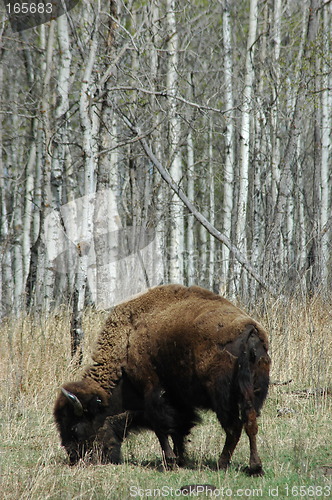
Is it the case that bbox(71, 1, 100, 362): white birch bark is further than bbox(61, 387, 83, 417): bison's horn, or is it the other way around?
bbox(71, 1, 100, 362): white birch bark

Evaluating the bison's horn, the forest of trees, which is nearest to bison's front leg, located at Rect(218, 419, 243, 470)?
the bison's horn

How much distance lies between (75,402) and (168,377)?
942mm

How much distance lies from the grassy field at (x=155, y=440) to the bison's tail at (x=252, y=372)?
626mm

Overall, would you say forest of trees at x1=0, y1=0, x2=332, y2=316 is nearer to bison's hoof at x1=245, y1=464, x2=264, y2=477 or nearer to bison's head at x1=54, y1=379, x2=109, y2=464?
bison's head at x1=54, y1=379, x2=109, y2=464

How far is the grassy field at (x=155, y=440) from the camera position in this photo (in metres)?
4.96

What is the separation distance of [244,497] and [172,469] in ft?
4.20

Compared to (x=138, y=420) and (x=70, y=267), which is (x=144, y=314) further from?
(x=70, y=267)

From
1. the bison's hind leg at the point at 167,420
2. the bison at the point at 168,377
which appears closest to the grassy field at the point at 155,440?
the bison's hind leg at the point at 167,420

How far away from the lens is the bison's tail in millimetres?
5367

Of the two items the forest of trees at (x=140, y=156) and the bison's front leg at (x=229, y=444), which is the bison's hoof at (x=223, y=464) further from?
the forest of trees at (x=140, y=156)

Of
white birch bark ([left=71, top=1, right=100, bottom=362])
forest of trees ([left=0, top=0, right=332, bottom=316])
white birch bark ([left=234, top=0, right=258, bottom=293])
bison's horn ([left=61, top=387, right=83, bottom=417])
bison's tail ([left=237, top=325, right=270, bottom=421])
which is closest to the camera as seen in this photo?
bison's tail ([left=237, top=325, right=270, bottom=421])

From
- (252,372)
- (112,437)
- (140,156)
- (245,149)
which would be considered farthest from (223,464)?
(140,156)

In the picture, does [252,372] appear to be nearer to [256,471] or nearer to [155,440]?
[256,471]

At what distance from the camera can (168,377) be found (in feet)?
19.9
